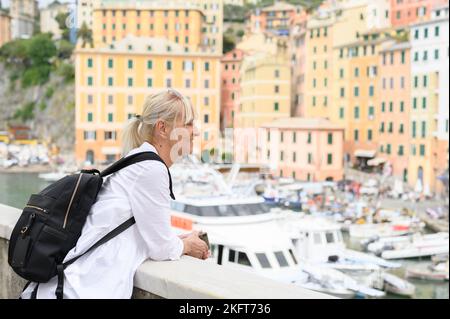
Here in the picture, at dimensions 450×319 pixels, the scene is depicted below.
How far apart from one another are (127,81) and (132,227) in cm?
2166

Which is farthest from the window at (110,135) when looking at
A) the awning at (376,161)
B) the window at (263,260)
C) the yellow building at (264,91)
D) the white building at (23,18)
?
the white building at (23,18)

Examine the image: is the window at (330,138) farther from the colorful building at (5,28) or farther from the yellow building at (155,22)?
the colorful building at (5,28)

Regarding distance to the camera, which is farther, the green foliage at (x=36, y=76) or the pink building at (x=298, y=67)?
the green foliage at (x=36, y=76)

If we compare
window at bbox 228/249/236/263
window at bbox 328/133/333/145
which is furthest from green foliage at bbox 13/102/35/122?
window at bbox 228/249/236/263

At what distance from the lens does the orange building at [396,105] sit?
67.8ft

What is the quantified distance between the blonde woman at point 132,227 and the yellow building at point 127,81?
21.0 meters

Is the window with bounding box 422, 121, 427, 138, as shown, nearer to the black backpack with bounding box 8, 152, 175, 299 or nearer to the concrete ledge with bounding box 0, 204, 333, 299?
the concrete ledge with bounding box 0, 204, 333, 299

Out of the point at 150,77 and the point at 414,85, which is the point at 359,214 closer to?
the point at 414,85

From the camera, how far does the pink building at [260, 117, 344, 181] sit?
22.0m

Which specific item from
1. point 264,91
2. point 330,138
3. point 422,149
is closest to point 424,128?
point 422,149

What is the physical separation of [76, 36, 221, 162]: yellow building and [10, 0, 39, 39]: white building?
13746 millimetres

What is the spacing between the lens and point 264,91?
2448cm

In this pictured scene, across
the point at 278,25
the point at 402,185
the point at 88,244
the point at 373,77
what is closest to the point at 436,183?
the point at 402,185

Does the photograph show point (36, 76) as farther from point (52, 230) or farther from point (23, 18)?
point (52, 230)
